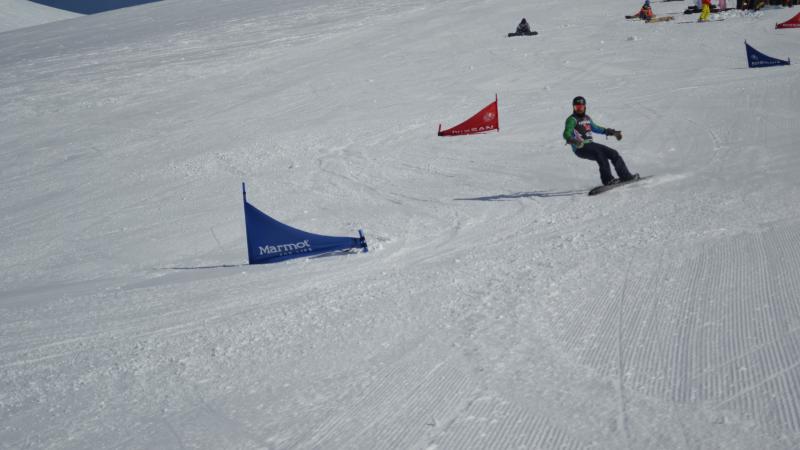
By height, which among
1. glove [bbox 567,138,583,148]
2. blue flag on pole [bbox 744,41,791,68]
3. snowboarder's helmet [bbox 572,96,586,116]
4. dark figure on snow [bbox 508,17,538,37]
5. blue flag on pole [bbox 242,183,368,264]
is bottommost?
dark figure on snow [bbox 508,17,538,37]

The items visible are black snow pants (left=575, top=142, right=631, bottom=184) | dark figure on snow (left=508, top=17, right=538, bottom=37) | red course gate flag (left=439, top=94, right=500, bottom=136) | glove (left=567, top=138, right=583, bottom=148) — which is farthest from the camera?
dark figure on snow (left=508, top=17, right=538, bottom=37)

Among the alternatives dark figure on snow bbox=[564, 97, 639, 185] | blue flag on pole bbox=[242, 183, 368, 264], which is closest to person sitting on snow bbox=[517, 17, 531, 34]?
dark figure on snow bbox=[564, 97, 639, 185]

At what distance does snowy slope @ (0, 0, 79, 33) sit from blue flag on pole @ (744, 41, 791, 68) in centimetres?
8220

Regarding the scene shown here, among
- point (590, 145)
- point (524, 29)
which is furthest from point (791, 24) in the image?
point (590, 145)

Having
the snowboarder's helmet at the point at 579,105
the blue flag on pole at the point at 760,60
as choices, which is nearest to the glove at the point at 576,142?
the snowboarder's helmet at the point at 579,105

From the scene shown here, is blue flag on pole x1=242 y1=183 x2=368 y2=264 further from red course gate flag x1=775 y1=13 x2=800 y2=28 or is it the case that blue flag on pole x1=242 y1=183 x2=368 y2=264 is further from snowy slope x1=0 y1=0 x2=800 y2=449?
red course gate flag x1=775 y1=13 x2=800 y2=28

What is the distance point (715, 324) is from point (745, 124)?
805cm

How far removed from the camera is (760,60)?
16141mm

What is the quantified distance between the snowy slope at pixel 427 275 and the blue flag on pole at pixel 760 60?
0.99 ft

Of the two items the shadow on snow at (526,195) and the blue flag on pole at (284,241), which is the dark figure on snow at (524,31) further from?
the blue flag on pole at (284,241)

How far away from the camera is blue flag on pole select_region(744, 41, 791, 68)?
630 inches

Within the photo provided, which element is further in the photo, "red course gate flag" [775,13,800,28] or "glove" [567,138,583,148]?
"red course gate flag" [775,13,800,28]

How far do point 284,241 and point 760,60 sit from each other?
42.0ft

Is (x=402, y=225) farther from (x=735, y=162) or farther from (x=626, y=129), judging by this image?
(x=626, y=129)
